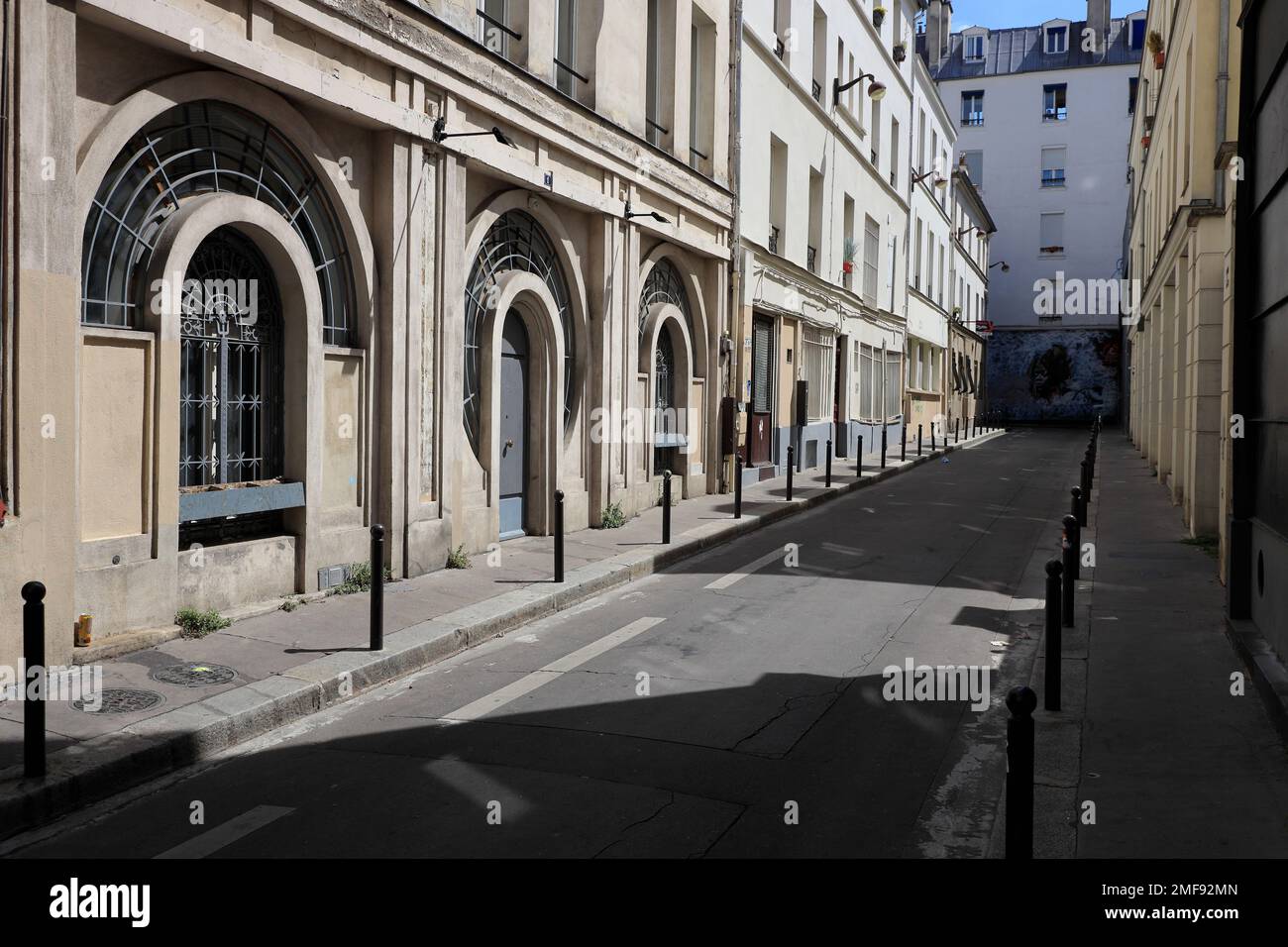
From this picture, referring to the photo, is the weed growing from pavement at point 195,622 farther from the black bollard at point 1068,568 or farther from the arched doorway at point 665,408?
the arched doorway at point 665,408

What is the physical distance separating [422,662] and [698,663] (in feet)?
6.41

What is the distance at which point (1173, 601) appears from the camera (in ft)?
32.0

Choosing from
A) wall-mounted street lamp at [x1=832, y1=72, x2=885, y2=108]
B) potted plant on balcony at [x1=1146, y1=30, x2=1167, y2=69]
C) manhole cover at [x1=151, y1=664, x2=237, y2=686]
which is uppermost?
wall-mounted street lamp at [x1=832, y1=72, x2=885, y2=108]

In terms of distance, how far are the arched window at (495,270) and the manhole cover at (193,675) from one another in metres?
5.23

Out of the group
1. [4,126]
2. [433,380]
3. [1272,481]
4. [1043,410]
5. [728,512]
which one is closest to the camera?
[4,126]

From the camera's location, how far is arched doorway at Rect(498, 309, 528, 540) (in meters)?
12.8

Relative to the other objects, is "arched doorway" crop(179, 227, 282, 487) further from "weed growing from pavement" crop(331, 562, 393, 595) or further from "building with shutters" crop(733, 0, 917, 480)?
"building with shutters" crop(733, 0, 917, 480)

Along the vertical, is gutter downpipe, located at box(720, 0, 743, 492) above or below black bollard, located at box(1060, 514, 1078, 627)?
above

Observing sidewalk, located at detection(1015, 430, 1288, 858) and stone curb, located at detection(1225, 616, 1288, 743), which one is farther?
stone curb, located at detection(1225, 616, 1288, 743)

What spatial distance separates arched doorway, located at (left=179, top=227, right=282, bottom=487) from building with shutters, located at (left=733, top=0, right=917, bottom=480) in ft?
35.5

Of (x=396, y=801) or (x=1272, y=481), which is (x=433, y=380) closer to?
(x=396, y=801)

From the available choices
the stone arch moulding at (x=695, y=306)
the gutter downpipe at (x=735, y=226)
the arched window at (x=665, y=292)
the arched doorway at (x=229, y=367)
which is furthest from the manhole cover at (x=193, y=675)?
the gutter downpipe at (x=735, y=226)

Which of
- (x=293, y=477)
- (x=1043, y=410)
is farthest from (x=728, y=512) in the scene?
(x=1043, y=410)

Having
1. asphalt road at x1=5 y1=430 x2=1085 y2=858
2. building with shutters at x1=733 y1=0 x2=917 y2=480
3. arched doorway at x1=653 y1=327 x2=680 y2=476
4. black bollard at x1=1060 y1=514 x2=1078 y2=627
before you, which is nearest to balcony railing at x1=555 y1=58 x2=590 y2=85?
arched doorway at x1=653 y1=327 x2=680 y2=476
